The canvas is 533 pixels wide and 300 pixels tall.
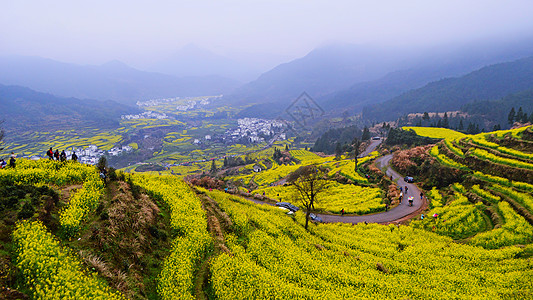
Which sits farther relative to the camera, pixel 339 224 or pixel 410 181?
pixel 410 181

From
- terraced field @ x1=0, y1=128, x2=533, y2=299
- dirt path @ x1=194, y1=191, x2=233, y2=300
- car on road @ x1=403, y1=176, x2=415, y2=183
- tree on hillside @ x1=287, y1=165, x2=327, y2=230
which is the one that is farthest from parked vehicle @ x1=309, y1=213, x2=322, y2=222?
car on road @ x1=403, y1=176, x2=415, y2=183

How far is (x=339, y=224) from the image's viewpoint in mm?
39000

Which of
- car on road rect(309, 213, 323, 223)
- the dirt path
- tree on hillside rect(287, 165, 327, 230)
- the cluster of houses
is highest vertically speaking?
the dirt path

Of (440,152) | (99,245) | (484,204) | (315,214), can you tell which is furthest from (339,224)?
(440,152)

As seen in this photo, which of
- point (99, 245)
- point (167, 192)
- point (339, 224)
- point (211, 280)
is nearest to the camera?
point (99, 245)

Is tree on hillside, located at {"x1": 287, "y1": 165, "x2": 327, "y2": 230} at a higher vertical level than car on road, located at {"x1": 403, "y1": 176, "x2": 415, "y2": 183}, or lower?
higher

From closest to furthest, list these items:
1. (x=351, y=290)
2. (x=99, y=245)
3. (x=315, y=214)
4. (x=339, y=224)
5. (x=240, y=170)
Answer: (x=99, y=245) → (x=351, y=290) → (x=339, y=224) → (x=315, y=214) → (x=240, y=170)

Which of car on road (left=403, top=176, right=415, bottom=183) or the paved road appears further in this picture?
car on road (left=403, top=176, right=415, bottom=183)

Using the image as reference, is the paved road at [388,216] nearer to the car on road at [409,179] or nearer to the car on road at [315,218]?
the car on road at [315,218]

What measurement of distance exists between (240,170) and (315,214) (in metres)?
72.5

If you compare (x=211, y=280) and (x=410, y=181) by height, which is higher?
(x=211, y=280)

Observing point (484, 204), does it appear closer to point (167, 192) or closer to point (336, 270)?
point (336, 270)

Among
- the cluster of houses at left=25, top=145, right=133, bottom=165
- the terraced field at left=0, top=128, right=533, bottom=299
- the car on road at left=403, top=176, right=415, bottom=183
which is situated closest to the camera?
the terraced field at left=0, top=128, right=533, bottom=299

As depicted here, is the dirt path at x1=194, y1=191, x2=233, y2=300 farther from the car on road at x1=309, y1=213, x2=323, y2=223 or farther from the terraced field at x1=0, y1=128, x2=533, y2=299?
the car on road at x1=309, y1=213, x2=323, y2=223
